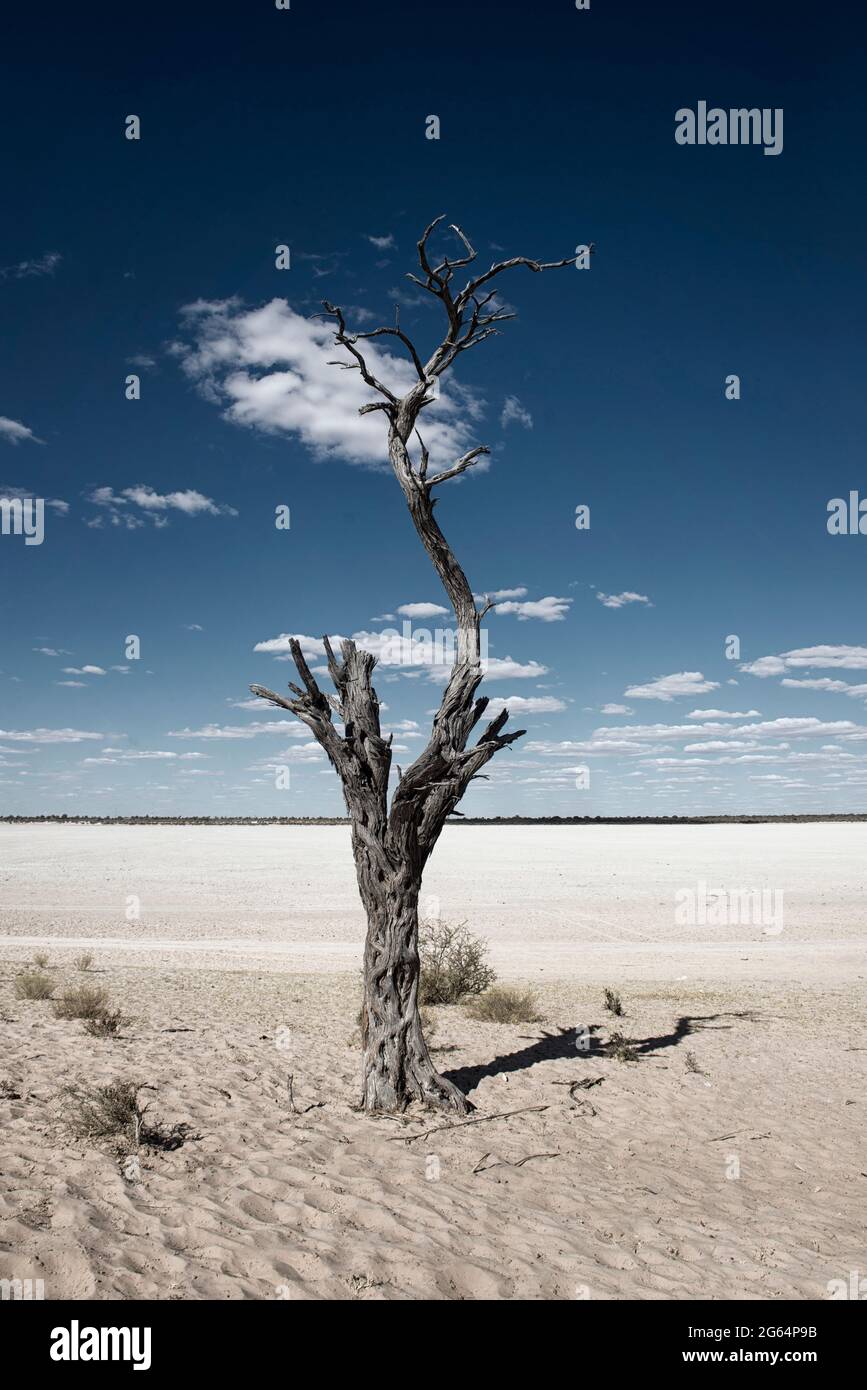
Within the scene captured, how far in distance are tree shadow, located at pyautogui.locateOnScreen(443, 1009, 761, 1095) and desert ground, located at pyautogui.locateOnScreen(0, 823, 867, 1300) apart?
58mm

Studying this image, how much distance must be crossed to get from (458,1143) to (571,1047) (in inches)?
158

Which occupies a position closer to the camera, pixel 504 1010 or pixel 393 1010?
pixel 393 1010

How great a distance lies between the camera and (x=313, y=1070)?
9625 millimetres

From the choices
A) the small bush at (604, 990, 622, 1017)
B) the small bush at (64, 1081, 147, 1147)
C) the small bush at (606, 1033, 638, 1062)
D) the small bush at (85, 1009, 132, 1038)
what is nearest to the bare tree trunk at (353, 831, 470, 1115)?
the small bush at (64, 1081, 147, 1147)

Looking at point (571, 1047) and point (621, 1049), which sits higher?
point (621, 1049)

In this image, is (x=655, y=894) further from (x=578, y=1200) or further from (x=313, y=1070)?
(x=578, y=1200)

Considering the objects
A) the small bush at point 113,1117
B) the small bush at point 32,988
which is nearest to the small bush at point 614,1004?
the small bush at point 113,1117

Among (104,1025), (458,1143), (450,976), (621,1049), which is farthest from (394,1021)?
(450,976)

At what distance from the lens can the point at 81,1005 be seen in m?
11.5

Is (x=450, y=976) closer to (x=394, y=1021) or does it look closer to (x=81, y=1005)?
(x=81, y=1005)

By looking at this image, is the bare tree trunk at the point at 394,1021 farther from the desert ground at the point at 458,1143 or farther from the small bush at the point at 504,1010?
the small bush at the point at 504,1010

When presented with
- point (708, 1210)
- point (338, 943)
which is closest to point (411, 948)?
point (708, 1210)
